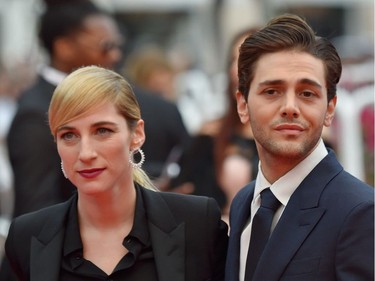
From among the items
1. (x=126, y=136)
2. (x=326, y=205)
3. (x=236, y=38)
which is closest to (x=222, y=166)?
(x=236, y=38)

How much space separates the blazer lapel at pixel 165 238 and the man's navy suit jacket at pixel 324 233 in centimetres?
29

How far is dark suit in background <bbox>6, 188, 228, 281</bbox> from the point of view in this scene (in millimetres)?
4492

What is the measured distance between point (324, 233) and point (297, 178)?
0.29 m

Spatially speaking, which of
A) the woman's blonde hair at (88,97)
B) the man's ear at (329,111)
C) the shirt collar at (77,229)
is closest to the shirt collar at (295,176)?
the man's ear at (329,111)

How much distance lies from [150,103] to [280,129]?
334 centimetres

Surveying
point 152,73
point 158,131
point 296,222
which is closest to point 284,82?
point 296,222

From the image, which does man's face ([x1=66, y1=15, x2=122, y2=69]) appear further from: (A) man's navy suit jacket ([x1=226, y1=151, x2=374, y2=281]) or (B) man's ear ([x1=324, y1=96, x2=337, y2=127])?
(A) man's navy suit jacket ([x1=226, y1=151, x2=374, y2=281])

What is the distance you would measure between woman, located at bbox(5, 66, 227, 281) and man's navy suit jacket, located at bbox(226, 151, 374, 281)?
0.38 meters

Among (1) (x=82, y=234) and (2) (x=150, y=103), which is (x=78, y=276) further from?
(2) (x=150, y=103)

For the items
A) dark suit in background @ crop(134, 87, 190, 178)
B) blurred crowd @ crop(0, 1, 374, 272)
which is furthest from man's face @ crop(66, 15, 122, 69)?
dark suit in background @ crop(134, 87, 190, 178)

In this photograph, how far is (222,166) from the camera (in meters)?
6.77

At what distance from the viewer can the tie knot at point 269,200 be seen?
4.22 metres

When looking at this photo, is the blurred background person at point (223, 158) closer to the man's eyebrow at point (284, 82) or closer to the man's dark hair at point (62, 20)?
the man's dark hair at point (62, 20)

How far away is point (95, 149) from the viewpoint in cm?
445
